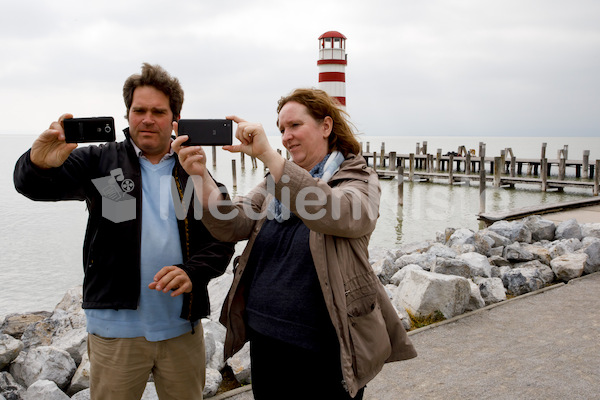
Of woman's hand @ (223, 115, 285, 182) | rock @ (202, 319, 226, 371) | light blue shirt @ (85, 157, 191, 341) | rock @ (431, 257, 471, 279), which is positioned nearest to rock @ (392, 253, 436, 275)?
rock @ (431, 257, 471, 279)

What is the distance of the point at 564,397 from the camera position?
2.78m

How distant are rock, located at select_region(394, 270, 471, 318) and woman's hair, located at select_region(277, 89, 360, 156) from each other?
257 centimetres

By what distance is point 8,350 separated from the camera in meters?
3.34

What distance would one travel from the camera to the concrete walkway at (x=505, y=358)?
2865 mm

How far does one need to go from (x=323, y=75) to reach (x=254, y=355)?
911 centimetres

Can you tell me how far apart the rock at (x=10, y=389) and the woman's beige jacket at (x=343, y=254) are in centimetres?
180

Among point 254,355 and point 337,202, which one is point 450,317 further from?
point 337,202

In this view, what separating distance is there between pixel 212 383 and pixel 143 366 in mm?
1077

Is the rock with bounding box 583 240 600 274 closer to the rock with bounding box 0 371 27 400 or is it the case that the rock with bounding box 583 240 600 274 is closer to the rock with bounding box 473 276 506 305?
the rock with bounding box 473 276 506 305

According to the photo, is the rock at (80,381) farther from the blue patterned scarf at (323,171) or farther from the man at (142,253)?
the blue patterned scarf at (323,171)

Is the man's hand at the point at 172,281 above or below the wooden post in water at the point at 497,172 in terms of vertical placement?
above

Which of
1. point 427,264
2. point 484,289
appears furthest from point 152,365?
point 427,264

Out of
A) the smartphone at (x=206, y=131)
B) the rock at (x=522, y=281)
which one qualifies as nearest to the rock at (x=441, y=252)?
the rock at (x=522, y=281)

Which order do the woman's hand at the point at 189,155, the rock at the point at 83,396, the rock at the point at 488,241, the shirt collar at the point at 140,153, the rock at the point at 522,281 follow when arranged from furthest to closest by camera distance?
1. the rock at the point at 488,241
2. the rock at the point at 522,281
3. the rock at the point at 83,396
4. the shirt collar at the point at 140,153
5. the woman's hand at the point at 189,155
